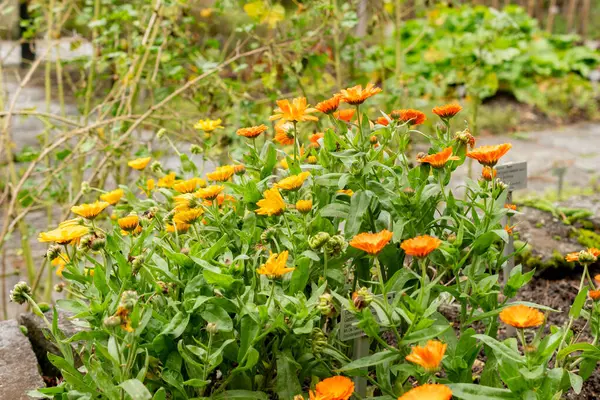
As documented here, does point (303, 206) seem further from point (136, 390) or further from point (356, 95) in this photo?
point (136, 390)

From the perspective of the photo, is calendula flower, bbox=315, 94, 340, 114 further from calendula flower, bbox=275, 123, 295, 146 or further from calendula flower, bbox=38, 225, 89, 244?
calendula flower, bbox=38, 225, 89, 244

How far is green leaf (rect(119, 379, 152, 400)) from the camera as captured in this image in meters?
1.09

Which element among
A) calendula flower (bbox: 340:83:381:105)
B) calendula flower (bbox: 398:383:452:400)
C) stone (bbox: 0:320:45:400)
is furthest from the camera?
stone (bbox: 0:320:45:400)

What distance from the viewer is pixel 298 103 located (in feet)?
4.88

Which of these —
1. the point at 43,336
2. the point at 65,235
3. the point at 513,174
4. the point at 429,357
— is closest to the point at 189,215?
the point at 65,235

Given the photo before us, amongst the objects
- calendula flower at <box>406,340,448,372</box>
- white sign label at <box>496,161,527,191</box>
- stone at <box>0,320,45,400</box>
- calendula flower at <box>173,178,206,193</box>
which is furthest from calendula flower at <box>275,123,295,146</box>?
stone at <box>0,320,45,400</box>

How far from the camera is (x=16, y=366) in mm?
1705

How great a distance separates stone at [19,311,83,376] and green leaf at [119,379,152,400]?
789 mm

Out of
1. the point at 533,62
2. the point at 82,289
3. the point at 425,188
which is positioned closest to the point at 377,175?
the point at 425,188

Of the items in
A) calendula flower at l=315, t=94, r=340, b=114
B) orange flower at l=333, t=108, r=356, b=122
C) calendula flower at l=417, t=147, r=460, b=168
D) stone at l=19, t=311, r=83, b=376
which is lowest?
stone at l=19, t=311, r=83, b=376

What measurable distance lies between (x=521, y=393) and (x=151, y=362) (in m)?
0.63

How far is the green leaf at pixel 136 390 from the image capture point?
42.8 inches

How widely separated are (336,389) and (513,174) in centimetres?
95

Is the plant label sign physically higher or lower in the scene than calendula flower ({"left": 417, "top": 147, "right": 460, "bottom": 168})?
lower
